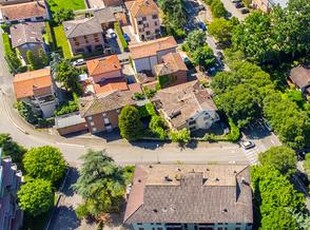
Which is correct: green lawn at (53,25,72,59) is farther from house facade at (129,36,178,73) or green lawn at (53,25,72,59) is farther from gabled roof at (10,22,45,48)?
house facade at (129,36,178,73)

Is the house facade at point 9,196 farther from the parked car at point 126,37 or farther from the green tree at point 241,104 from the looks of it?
the parked car at point 126,37

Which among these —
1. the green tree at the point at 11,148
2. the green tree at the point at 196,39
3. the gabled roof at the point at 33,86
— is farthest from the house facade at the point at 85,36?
the green tree at the point at 11,148

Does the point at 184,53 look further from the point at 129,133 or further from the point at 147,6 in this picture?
the point at 129,133

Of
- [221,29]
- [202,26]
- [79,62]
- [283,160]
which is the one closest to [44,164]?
[79,62]

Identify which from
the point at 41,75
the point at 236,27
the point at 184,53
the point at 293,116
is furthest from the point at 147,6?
the point at 293,116

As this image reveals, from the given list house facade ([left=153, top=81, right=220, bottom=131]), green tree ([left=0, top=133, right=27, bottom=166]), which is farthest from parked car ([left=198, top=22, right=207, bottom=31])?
green tree ([left=0, top=133, right=27, bottom=166])
